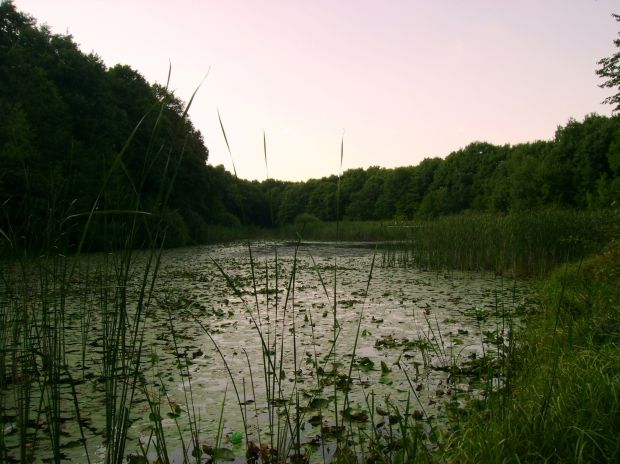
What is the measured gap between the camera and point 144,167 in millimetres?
1361

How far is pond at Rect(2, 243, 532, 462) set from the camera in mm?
2230

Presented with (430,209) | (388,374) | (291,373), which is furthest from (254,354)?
(430,209)

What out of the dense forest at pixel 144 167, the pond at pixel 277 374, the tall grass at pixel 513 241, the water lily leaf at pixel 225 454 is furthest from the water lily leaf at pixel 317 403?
the tall grass at pixel 513 241

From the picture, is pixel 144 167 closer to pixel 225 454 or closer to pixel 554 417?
pixel 225 454

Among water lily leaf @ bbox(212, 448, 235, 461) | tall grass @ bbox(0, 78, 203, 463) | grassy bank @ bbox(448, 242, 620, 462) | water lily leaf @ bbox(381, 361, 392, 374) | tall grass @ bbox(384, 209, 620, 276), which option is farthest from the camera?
tall grass @ bbox(384, 209, 620, 276)

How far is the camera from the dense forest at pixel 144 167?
1.87m

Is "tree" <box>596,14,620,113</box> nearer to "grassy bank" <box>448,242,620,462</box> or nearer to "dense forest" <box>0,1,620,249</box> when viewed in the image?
"dense forest" <box>0,1,620,249</box>

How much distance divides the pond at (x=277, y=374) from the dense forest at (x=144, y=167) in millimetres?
409

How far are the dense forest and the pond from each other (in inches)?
16.1

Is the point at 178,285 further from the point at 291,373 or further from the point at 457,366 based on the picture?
the point at 457,366

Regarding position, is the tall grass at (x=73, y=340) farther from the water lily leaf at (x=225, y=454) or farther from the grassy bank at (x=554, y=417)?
the grassy bank at (x=554, y=417)

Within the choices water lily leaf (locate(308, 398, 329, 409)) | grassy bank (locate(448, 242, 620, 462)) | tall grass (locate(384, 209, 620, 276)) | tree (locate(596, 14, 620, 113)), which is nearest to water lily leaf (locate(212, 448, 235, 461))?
water lily leaf (locate(308, 398, 329, 409))

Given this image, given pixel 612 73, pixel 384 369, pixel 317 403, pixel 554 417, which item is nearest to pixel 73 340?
pixel 317 403

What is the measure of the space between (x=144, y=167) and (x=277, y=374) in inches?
90.8
